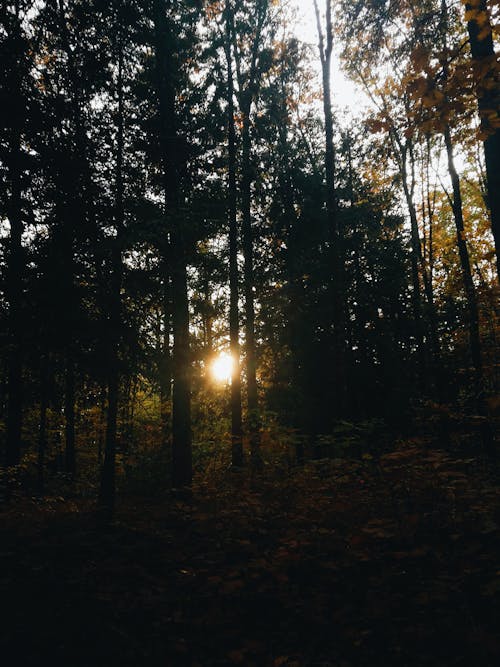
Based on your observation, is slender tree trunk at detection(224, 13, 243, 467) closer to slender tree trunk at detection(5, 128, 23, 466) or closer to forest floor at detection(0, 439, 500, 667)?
forest floor at detection(0, 439, 500, 667)

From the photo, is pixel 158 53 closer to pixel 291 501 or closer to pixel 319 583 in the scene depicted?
pixel 291 501

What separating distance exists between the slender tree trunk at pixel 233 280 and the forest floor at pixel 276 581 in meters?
5.16

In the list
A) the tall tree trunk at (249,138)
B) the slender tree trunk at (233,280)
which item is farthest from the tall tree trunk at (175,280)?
the tall tree trunk at (249,138)

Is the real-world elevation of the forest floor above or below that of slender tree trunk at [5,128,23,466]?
below

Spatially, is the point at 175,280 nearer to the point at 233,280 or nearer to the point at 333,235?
the point at 233,280

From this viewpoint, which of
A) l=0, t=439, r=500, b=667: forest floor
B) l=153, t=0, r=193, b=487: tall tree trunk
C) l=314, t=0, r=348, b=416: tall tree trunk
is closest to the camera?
l=0, t=439, r=500, b=667: forest floor

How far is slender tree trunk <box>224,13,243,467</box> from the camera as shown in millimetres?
12742

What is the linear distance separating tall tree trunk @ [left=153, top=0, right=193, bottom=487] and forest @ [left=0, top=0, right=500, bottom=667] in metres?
0.06

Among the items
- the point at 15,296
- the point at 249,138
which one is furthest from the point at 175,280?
the point at 249,138

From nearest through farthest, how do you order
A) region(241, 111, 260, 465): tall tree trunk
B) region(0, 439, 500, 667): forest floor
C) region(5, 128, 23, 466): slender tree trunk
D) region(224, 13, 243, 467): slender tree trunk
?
region(0, 439, 500, 667): forest floor < region(5, 128, 23, 466): slender tree trunk < region(224, 13, 243, 467): slender tree trunk < region(241, 111, 260, 465): tall tree trunk

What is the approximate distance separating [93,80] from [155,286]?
4.29 m

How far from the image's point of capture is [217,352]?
449 inches

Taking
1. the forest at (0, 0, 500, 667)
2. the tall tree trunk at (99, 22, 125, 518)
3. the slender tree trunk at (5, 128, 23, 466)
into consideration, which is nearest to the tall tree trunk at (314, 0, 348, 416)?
the forest at (0, 0, 500, 667)

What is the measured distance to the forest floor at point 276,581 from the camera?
3.73 meters
